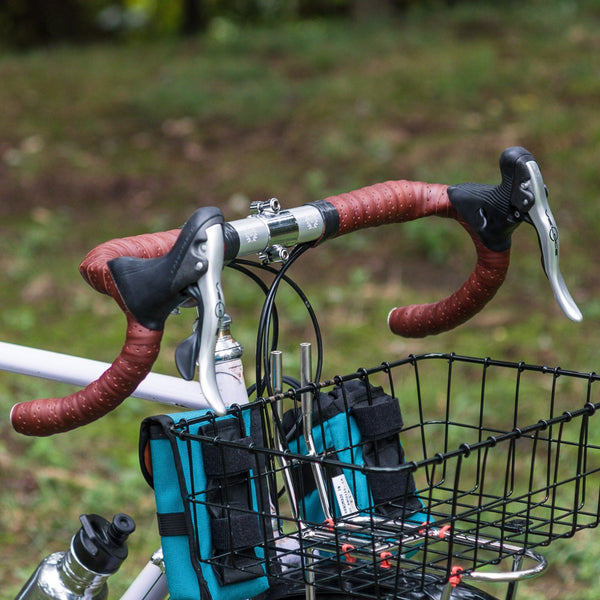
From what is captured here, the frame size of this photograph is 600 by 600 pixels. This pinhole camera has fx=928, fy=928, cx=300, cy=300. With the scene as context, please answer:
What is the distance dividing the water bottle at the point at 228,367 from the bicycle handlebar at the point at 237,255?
0.14 m

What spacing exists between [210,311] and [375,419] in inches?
16.9

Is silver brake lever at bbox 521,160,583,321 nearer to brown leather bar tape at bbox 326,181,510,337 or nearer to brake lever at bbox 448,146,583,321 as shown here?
brake lever at bbox 448,146,583,321

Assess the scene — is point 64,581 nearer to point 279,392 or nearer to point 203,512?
point 203,512

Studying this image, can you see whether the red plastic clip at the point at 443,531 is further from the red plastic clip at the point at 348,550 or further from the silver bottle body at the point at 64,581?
the silver bottle body at the point at 64,581

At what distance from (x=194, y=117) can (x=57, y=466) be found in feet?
12.4

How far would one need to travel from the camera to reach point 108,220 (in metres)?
5.38

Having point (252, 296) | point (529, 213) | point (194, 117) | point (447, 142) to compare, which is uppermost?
point (194, 117)

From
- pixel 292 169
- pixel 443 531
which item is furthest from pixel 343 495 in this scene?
pixel 292 169

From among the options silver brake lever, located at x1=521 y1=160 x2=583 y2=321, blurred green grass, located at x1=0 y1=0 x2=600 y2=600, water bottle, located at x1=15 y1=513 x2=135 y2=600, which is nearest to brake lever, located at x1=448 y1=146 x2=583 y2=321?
silver brake lever, located at x1=521 y1=160 x2=583 y2=321

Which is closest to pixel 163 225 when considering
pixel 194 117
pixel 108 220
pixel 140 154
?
pixel 108 220

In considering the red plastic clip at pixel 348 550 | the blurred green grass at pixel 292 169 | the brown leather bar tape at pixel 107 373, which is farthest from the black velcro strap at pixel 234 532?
the blurred green grass at pixel 292 169

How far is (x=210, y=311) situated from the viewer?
101 cm

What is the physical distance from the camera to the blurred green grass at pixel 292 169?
11.0 feet

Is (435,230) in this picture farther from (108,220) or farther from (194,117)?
(194,117)
